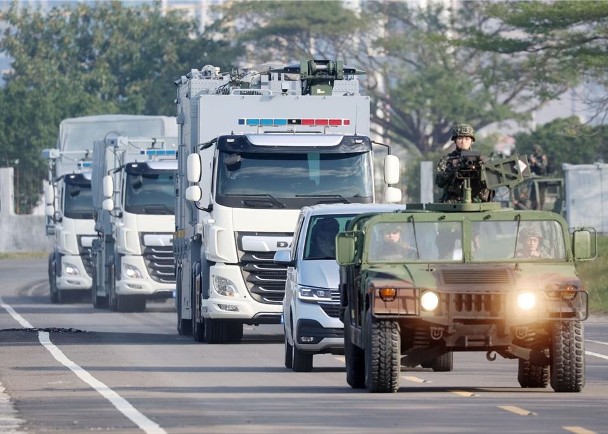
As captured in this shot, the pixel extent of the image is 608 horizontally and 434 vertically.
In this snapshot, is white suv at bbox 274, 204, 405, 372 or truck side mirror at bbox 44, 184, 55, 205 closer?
white suv at bbox 274, 204, 405, 372

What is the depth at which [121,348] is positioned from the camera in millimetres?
24500

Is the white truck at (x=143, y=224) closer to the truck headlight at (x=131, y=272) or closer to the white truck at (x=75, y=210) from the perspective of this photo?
the truck headlight at (x=131, y=272)

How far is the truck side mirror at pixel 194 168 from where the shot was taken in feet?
81.8

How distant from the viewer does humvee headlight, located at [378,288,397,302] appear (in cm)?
1586

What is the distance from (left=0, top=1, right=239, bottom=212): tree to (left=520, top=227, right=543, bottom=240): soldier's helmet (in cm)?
6665

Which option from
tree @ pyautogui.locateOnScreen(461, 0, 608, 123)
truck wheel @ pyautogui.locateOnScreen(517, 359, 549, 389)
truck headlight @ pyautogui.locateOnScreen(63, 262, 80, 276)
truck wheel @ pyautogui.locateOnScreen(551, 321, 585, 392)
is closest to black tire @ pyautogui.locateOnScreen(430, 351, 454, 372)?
truck wheel @ pyautogui.locateOnScreen(517, 359, 549, 389)

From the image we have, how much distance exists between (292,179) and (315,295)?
492 cm

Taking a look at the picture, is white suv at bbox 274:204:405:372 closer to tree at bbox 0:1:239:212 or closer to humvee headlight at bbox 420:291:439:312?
humvee headlight at bbox 420:291:439:312

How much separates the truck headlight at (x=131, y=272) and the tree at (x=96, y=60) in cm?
4833

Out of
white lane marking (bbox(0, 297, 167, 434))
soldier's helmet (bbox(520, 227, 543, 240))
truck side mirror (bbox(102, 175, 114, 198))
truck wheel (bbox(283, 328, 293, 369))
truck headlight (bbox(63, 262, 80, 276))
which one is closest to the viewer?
white lane marking (bbox(0, 297, 167, 434))

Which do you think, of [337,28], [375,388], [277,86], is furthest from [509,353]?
[337,28]

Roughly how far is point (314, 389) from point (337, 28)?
69225 millimetres

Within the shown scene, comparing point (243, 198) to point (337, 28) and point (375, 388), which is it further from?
point (337, 28)

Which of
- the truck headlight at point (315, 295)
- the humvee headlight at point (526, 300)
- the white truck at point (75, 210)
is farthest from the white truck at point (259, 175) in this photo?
the white truck at point (75, 210)
